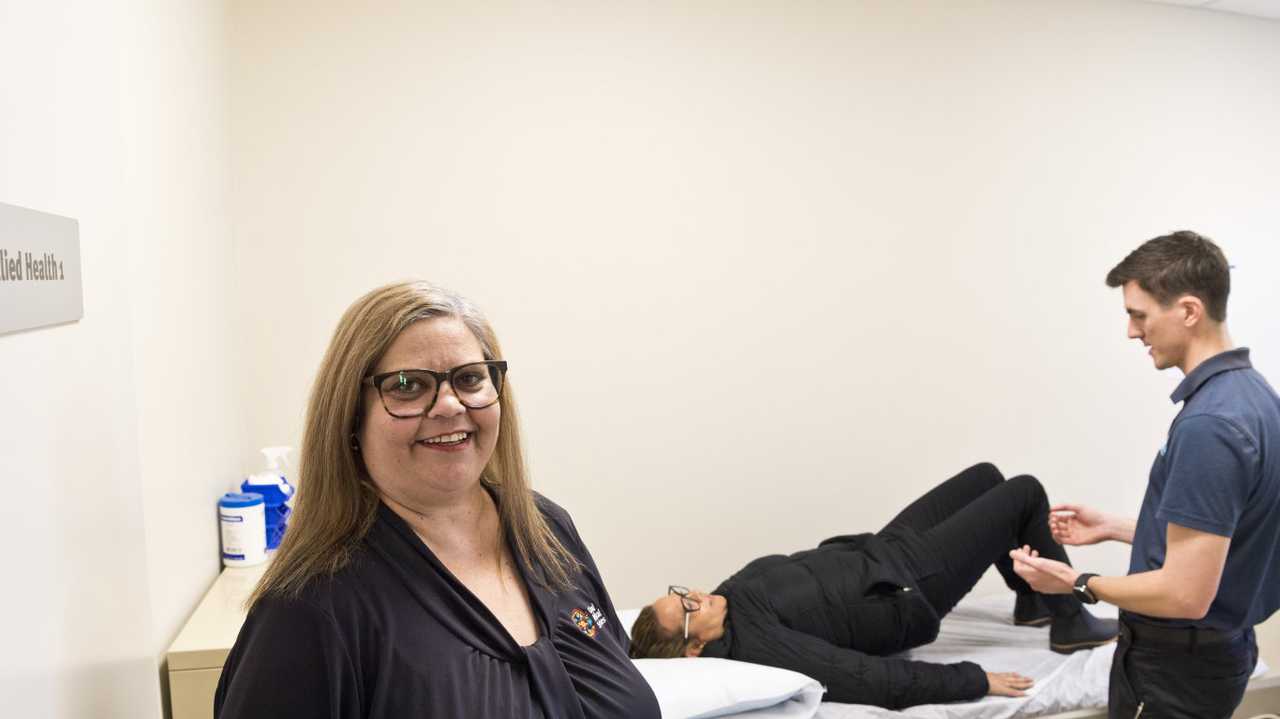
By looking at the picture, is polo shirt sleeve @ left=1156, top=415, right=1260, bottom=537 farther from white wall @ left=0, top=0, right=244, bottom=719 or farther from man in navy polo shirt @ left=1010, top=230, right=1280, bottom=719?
white wall @ left=0, top=0, right=244, bottom=719

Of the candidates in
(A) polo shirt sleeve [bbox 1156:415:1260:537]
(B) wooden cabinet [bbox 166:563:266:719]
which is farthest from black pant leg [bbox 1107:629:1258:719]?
(B) wooden cabinet [bbox 166:563:266:719]

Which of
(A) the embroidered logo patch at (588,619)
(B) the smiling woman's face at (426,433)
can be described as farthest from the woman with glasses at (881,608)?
(B) the smiling woman's face at (426,433)

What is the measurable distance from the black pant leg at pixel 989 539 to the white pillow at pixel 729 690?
0.74 meters

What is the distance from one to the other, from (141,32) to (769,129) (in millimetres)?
2213

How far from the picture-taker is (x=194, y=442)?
2020 mm

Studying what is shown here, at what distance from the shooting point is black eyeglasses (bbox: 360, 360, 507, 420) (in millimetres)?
1217

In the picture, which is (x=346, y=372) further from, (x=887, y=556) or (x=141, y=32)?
(x=887, y=556)

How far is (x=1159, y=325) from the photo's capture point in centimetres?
208

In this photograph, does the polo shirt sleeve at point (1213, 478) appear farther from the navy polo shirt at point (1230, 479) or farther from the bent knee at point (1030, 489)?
the bent knee at point (1030, 489)

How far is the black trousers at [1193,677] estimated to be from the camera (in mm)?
1986

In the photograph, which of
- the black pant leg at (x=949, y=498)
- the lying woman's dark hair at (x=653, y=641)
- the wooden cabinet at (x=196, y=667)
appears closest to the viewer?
the wooden cabinet at (x=196, y=667)

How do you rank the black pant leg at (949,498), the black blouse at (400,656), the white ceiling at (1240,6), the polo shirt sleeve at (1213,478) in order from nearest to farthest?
1. the black blouse at (400,656)
2. the polo shirt sleeve at (1213,478)
3. the black pant leg at (949,498)
4. the white ceiling at (1240,6)

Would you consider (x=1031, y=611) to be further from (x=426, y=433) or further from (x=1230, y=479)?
(x=426, y=433)

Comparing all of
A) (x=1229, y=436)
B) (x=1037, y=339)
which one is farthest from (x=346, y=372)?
(x=1037, y=339)
